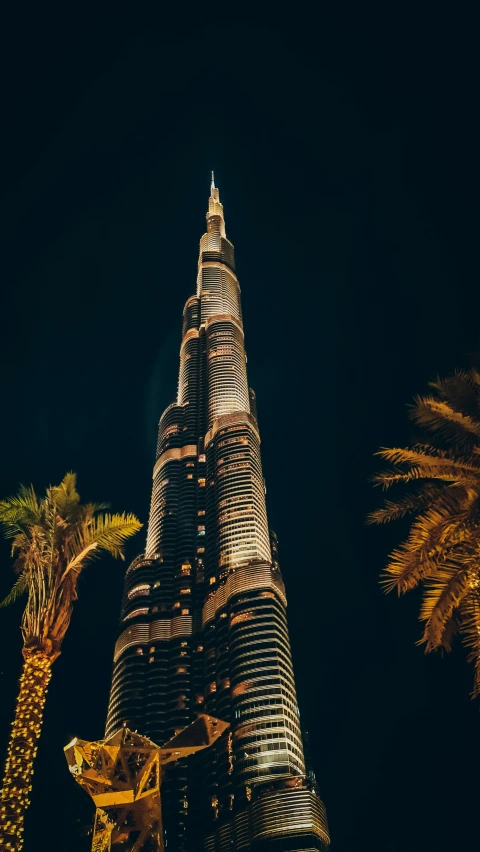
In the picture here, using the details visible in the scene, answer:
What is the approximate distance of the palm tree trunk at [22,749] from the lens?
17297mm

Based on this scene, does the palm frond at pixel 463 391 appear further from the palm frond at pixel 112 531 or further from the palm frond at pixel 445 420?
the palm frond at pixel 112 531

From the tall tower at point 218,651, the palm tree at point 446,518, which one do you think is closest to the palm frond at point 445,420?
the palm tree at point 446,518

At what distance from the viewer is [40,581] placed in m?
20.2

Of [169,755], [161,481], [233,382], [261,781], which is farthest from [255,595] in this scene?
[169,755]

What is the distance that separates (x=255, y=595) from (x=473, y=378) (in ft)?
377

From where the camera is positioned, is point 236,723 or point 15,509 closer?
point 15,509

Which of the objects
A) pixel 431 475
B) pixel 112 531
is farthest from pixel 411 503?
pixel 112 531

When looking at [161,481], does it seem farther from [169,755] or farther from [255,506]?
[169,755]

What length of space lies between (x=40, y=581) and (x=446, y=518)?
12.6m

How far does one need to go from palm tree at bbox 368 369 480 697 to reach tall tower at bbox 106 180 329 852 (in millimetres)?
88909

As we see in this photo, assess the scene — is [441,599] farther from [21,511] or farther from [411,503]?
[21,511]

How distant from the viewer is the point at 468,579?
15.4 metres

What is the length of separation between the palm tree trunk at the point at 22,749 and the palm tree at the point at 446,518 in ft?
36.8

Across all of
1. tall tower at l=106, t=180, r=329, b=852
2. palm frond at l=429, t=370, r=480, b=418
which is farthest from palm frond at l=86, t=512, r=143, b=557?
tall tower at l=106, t=180, r=329, b=852
